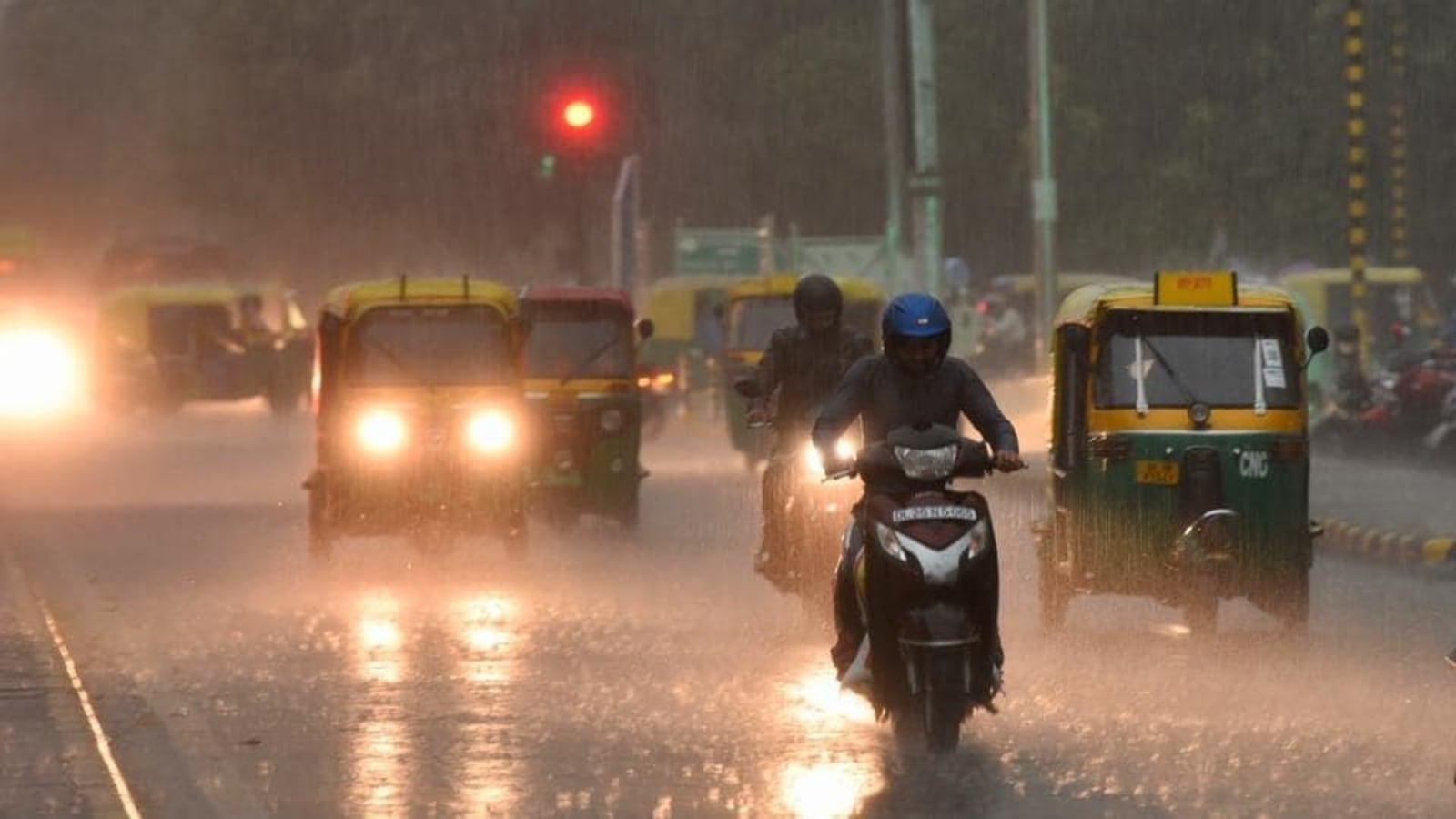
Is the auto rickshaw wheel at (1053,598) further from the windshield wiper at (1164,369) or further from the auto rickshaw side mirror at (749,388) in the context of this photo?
the auto rickshaw side mirror at (749,388)

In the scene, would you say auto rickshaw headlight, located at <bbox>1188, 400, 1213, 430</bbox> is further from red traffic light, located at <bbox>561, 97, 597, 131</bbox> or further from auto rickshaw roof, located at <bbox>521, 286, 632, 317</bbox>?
red traffic light, located at <bbox>561, 97, 597, 131</bbox>

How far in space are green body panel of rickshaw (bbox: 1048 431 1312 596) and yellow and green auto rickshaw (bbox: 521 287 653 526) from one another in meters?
7.99

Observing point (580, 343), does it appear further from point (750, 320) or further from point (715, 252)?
point (715, 252)

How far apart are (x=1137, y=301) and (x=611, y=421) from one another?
8362mm

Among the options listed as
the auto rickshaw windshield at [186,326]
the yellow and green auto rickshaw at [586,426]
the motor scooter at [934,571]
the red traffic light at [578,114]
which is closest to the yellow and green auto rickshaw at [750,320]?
the red traffic light at [578,114]

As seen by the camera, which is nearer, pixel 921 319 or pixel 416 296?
pixel 921 319

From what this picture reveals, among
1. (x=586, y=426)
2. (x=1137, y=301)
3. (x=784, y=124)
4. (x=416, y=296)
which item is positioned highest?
(x=784, y=124)

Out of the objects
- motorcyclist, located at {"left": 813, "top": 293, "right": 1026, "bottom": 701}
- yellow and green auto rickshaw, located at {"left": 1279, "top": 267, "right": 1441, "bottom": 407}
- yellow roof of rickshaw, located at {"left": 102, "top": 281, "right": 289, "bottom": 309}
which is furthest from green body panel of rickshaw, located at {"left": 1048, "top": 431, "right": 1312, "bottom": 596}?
yellow roof of rickshaw, located at {"left": 102, "top": 281, "right": 289, "bottom": 309}

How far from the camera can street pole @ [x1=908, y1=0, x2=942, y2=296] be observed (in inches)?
1287

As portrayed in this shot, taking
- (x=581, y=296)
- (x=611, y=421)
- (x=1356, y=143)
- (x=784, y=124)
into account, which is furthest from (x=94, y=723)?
(x=784, y=124)

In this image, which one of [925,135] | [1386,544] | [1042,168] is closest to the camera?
[1386,544]

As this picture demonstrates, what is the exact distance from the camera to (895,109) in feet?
137

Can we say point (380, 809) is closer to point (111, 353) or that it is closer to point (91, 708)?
point (91, 708)

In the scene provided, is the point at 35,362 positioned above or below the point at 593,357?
below
